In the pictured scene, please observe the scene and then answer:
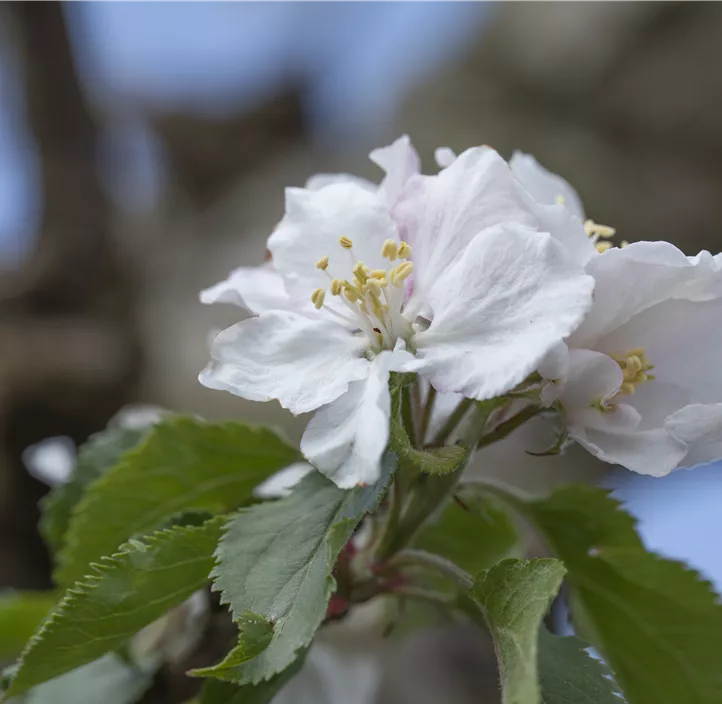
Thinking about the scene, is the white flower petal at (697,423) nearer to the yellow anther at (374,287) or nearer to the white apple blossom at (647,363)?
the white apple blossom at (647,363)

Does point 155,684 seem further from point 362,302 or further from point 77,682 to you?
point 362,302

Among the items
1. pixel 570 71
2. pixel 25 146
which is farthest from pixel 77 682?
pixel 570 71

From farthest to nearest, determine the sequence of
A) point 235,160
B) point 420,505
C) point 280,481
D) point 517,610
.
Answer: point 235,160 < point 280,481 < point 420,505 < point 517,610

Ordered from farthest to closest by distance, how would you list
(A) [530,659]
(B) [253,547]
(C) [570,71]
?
(C) [570,71] < (B) [253,547] < (A) [530,659]

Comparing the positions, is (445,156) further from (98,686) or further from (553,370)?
(98,686)

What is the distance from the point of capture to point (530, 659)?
335mm

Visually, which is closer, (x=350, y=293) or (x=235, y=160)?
(x=350, y=293)

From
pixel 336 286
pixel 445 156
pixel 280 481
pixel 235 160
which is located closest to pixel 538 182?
pixel 445 156

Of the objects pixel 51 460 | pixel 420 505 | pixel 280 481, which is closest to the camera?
pixel 420 505

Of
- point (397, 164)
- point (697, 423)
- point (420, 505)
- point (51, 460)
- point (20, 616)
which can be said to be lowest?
point (20, 616)

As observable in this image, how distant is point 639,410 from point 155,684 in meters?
0.44

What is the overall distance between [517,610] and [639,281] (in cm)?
20

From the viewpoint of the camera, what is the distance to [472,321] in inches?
16.6

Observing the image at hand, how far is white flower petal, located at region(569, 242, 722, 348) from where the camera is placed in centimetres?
42
